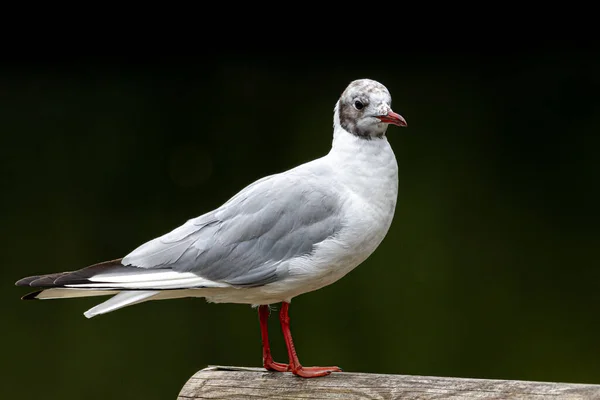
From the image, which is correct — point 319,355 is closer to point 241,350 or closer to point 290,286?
point 241,350

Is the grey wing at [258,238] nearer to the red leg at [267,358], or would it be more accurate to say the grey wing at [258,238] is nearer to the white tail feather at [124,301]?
the white tail feather at [124,301]

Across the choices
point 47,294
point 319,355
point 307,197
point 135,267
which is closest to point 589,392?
point 307,197

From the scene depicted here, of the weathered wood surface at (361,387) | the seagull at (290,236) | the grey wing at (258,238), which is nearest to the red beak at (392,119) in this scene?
the seagull at (290,236)

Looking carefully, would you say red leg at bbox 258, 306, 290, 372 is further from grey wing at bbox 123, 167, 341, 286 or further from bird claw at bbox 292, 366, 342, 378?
grey wing at bbox 123, 167, 341, 286

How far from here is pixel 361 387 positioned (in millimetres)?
1933

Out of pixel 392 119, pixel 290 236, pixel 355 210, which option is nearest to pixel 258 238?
pixel 290 236

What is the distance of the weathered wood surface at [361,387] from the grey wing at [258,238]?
0.21 m

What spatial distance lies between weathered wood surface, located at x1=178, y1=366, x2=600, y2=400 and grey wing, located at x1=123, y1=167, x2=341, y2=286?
0.21 metres

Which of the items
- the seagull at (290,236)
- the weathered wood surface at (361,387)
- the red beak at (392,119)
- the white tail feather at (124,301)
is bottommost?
the weathered wood surface at (361,387)

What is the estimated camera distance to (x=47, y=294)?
1.98 meters

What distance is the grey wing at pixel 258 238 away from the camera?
6.66 ft

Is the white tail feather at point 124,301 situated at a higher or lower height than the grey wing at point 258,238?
lower

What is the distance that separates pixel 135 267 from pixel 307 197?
0.38 meters

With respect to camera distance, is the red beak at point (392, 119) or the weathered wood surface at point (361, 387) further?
the red beak at point (392, 119)
